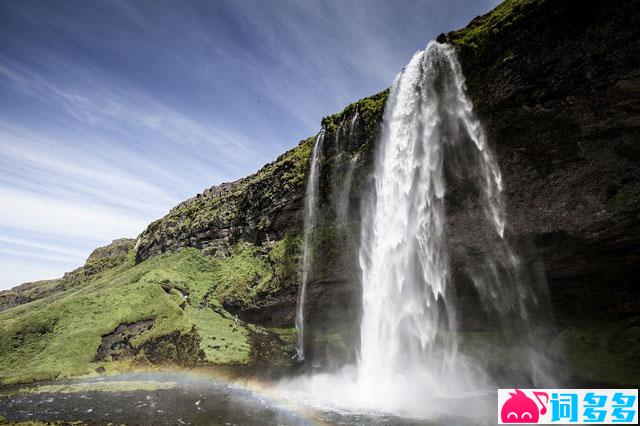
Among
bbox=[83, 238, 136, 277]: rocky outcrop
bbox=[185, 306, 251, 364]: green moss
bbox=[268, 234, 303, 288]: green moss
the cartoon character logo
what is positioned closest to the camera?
the cartoon character logo

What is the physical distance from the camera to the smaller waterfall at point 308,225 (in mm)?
35844

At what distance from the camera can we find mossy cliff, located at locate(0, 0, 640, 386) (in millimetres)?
19391

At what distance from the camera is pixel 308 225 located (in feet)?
128

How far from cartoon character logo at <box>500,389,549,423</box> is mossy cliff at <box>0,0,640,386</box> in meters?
7.44

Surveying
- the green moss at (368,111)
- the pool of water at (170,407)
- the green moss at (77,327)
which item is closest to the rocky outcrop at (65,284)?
the green moss at (77,327)

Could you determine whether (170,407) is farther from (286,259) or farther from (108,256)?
(108,256)

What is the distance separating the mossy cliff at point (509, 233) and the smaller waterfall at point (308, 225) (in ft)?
3.05

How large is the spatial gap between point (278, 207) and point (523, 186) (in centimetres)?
2696

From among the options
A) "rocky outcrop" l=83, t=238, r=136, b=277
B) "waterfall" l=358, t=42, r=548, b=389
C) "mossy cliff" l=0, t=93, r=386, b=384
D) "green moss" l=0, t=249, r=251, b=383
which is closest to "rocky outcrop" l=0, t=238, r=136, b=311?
"rocky outcrop" l=83, t=238, r=136, b=277

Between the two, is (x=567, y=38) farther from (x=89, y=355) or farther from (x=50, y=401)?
(x=89, y=355)

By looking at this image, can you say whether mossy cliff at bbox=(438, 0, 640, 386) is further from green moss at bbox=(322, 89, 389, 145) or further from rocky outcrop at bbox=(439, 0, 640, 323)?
green moss at bbox=(322, 89, 389, 145)

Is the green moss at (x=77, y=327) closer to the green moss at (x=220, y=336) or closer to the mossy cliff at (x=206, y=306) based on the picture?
the mossy cliff at (x=206, y=306)

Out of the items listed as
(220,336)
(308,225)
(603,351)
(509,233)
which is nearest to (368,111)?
(308,225)

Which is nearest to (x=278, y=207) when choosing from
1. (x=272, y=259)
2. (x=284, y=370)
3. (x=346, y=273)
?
(x=272, y=259)
